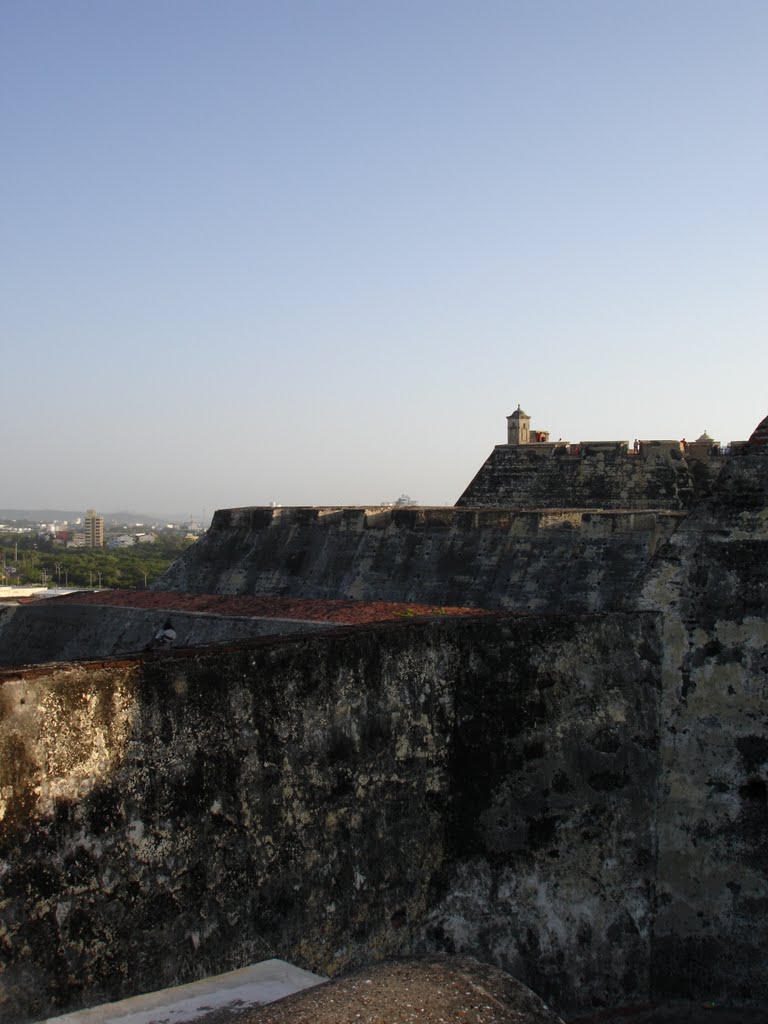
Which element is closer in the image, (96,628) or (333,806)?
(333,806)

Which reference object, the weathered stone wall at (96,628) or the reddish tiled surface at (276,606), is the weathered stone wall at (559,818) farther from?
the weathered stone wall at (96,628)

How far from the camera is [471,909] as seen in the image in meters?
5.66

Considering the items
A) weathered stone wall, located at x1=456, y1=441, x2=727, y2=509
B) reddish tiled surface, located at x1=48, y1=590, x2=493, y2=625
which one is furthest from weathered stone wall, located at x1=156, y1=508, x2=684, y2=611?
weathered stone wall, located at x1=456, y1=441, x2=727, y2=509

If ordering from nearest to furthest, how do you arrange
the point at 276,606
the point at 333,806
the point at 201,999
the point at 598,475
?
the point at 201,999, the point at 333,806, the point at 276,606, the point at 598,475

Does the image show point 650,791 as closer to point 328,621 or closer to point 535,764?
point 535,764

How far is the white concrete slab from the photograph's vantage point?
3502 millimetres

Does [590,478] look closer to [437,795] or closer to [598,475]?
[598,475]

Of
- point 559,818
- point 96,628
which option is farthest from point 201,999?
point 96,628

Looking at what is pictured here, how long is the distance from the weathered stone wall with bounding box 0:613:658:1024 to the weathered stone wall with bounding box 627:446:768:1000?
138 millimetres

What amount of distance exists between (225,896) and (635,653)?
267 cm

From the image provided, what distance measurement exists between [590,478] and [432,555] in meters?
4.76

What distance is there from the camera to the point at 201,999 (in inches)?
144

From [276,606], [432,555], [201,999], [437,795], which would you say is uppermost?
[432,555]

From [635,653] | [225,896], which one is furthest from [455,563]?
[225,896]
